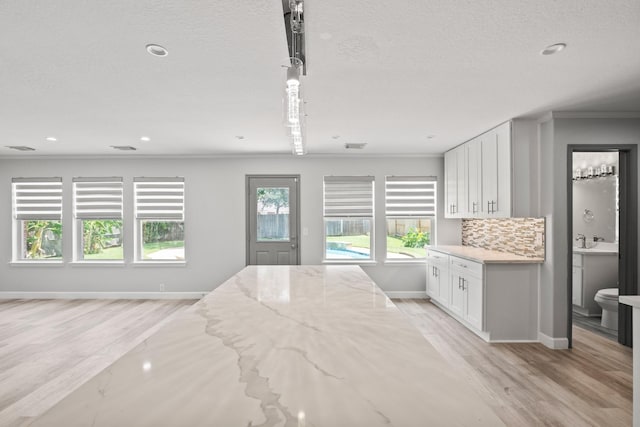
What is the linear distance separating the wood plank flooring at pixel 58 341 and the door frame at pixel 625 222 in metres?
4.88

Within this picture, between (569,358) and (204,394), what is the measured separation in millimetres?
3825

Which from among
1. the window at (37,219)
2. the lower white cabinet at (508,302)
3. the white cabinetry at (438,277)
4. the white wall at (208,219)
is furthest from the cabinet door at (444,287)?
the window at (37,219)

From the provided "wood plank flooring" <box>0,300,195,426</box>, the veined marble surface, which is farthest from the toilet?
"wood plank flooring" <box>0,300,195,426</box>

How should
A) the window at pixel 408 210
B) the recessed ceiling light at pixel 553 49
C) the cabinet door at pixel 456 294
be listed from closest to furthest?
the recessed ceiling light at pixel 553 49
the cabinet door at pixel 456 294
the window at pixel 408 210

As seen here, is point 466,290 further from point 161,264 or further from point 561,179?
point 161,264

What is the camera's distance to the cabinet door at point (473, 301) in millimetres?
3766

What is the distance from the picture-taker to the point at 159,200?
5.73 meters

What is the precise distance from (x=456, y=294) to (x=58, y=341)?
15.9ft

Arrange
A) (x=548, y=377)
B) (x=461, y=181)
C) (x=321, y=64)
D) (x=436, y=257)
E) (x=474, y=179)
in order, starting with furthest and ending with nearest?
(x=436, y=257) < (x=461, y=181) < (x=474, y=179) < (x=548, y=377) < (x=321, y=64)

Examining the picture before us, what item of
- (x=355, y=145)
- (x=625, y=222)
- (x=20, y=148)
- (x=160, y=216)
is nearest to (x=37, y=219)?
(x=20, y=148)

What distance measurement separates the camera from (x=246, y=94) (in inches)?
114

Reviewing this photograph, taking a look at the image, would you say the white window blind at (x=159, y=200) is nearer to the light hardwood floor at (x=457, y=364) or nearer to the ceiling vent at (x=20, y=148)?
the ceiling vent at (x=20, y=148)

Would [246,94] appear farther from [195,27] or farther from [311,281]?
[311,281]

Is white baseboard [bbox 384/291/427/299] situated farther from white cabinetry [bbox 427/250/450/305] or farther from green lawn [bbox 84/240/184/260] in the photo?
green lawn [bbox 84/240/184/260]
